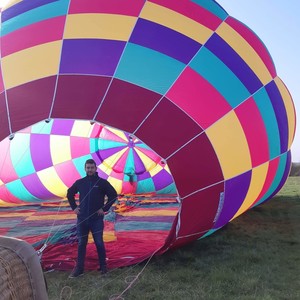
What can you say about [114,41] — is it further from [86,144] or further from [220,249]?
[86,144]

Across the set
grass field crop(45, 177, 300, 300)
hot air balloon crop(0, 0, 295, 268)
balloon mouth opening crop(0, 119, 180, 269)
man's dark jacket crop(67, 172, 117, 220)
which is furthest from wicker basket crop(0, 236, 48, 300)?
balloon mouth opening crop(0, 119, 180, 269)

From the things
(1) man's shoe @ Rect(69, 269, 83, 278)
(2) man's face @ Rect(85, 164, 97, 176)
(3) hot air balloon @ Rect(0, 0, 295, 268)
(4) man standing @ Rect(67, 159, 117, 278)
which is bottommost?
(1) man's shoe @ Rect(69, 269, 83, 278)

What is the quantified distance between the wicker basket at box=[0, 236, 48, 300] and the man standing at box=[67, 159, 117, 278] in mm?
2166

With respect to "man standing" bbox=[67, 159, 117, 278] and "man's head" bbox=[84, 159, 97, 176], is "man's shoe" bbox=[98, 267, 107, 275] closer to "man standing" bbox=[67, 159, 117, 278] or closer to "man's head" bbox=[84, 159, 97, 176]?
"man standing" bbox=[67, 159, 117, 278]

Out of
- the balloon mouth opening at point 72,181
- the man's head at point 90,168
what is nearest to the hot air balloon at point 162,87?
the balloon mouth opening at point 72,181

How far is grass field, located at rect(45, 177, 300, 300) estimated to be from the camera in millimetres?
2713

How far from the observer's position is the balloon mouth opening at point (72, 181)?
4227 mm

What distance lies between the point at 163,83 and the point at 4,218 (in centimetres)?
318

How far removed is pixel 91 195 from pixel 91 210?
0.43 ft

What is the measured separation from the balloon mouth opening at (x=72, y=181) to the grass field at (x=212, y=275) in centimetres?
44

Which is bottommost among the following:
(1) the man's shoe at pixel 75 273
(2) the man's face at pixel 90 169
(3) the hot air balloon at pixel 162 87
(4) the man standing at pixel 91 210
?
(1) the man's shoe at pixel 75 273

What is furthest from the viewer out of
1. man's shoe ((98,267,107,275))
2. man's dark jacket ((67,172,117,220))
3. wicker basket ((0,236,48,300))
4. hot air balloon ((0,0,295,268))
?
man's dark jacket ((67,172,117,220))

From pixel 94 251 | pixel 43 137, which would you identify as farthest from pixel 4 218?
pixel 94 251

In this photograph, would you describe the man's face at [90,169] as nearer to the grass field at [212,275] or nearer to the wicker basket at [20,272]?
the grass field at [212,275]
